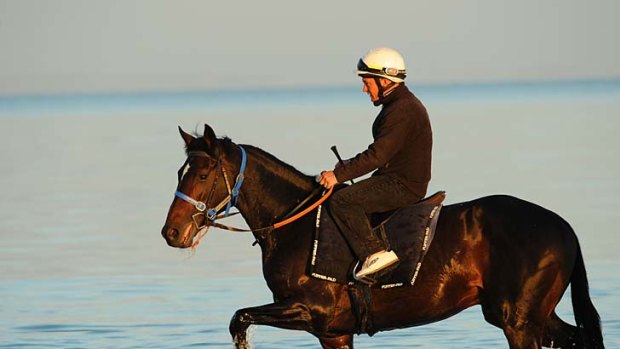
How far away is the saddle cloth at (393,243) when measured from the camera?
11141 mm

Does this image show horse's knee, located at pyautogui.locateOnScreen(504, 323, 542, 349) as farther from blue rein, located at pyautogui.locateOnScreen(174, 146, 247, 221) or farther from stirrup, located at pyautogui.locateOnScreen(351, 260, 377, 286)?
blue rein, located at pyautogui.locateOnScreen(174, 146, 247, 221)

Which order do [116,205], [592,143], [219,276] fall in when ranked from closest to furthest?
1. [219,276]
2. [116,205]
3. [592,143]

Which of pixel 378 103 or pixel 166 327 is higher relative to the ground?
pixel 378 103

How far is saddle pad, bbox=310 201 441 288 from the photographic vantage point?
11141mm

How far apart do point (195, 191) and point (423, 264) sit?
1846 millimetres

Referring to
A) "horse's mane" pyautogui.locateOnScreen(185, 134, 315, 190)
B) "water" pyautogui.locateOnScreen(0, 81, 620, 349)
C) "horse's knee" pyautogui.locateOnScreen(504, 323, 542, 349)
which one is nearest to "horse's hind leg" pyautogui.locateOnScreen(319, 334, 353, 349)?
"horse's mane" pyautogui.locateOnScreen(185, 134, 315, 190)

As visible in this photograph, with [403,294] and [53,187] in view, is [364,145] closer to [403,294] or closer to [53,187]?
[53,187]

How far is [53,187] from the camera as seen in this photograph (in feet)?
105

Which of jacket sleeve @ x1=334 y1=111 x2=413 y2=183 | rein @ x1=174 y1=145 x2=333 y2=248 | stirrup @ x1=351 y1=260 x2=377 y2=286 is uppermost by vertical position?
jacket sleeve @ x1=334 y1=111 x2=413 y2=183

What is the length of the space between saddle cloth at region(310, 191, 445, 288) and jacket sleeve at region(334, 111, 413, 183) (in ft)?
1.55

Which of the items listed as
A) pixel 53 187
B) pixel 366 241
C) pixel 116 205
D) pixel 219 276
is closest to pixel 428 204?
pixel 366 241

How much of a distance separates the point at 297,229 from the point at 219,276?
742cm

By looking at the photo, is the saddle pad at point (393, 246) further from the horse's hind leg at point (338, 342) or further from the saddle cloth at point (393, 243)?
the horse's hind leg at point (338, 342)

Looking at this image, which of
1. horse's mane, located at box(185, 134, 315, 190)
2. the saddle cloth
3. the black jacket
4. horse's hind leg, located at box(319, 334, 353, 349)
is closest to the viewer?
the black jacket
